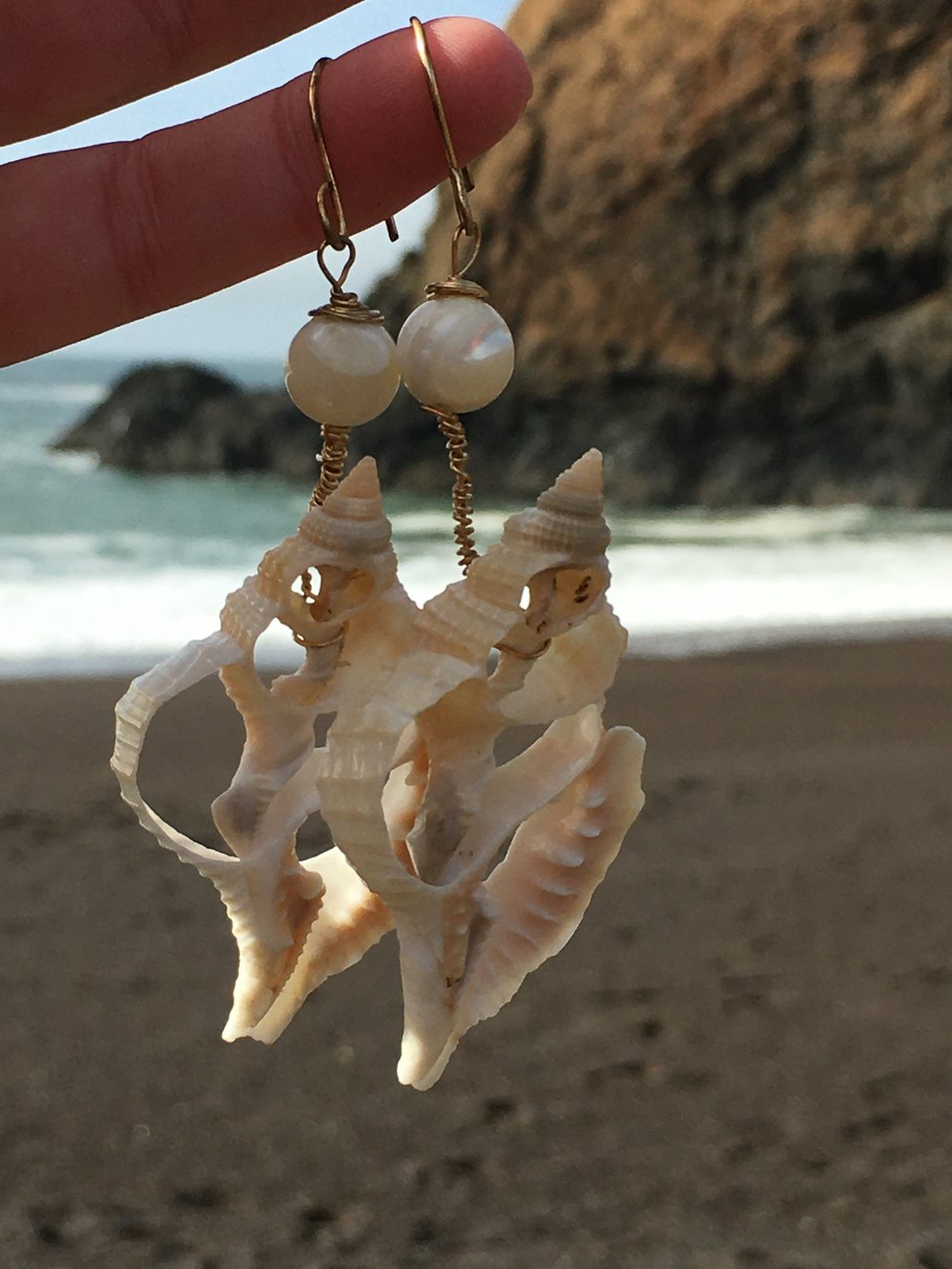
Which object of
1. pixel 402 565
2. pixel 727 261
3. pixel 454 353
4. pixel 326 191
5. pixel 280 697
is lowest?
pixel 402 565

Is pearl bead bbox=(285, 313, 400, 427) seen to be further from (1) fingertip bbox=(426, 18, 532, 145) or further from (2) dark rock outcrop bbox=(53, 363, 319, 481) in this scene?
(2) dark rock outcrop bbox=(53, 363, 319, 481)

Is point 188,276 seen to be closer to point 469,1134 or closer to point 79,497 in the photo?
point 469,1134

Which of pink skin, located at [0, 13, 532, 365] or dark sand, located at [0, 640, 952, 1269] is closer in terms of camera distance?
pink skin, located at [0, 13, 532, 365]

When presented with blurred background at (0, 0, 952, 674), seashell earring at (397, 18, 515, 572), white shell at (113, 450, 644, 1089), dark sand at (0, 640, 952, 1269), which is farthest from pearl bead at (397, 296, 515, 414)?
blurred background at (0, 0, 952, 674)

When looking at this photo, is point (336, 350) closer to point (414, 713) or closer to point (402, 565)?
point (414, 713)

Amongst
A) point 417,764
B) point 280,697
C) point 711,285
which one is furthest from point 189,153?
point 711,285

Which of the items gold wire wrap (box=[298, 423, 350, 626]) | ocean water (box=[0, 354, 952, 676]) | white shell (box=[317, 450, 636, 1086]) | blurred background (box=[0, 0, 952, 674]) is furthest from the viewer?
blurred background (box=[0, 0, 952, 674])

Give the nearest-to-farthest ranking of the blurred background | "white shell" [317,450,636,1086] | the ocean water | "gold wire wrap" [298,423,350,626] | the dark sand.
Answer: "white shell" [317,450,636,1086] < "gold wire wrap" [298,423,350,626] < the dark sand < the ocean water < the blurred background
